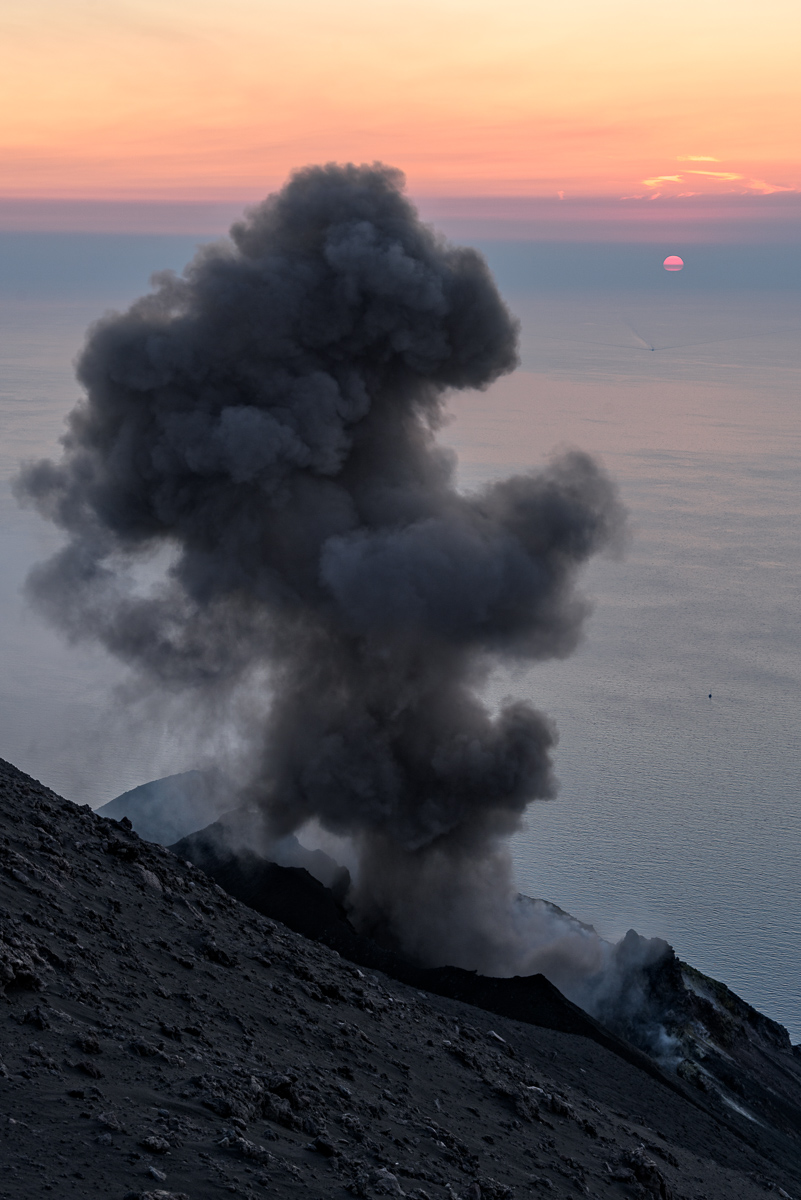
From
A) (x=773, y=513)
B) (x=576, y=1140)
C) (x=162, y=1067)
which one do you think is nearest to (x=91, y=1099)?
(x=162, y=1067)

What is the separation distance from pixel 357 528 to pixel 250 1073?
26.5 meters

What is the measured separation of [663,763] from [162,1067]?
63.9m

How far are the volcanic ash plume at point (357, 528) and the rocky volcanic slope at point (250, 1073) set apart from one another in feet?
37.7

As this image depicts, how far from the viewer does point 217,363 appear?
4209cm

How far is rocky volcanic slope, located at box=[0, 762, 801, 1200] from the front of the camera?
14789mm

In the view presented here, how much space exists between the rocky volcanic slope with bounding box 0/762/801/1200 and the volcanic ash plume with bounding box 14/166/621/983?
452 inches

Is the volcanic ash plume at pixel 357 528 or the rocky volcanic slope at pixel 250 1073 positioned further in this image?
the volcanic ash plume at pixel 357 528

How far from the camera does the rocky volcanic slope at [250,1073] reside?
48.5 feet

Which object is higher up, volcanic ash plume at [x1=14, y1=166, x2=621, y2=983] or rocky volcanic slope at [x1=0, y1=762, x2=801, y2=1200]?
volcanic ash plume at [x1=14, y1=166, x2=621, y2=983]

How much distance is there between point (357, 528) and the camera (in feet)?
140

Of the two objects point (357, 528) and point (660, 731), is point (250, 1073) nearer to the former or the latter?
point (357, 528)

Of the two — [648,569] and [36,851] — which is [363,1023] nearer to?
[36,851]

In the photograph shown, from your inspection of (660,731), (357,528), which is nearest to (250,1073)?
(357,528)

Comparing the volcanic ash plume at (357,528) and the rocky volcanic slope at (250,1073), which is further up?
A: the volcanic ash plume at (357,528)
